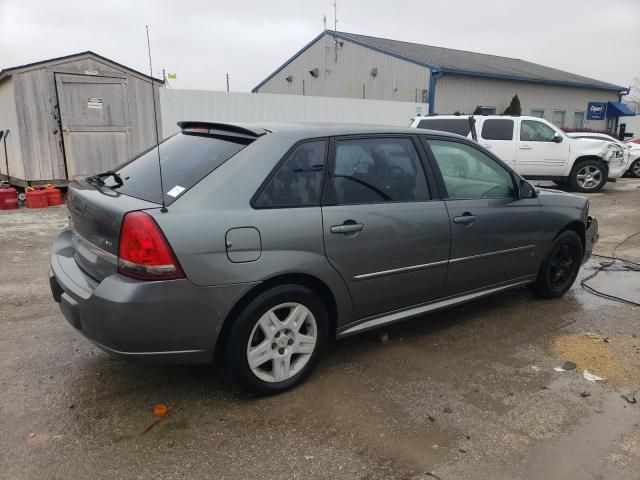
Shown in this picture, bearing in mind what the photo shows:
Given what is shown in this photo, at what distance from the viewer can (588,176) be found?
13.0 metres

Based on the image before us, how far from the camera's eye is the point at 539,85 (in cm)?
2555

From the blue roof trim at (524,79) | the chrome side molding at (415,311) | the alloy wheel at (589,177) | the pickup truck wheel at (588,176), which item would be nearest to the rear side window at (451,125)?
the pickup truck wheel at (588,176)

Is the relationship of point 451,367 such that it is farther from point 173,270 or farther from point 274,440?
point 173,270

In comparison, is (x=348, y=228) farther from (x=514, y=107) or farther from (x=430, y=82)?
(x=514, y=107)

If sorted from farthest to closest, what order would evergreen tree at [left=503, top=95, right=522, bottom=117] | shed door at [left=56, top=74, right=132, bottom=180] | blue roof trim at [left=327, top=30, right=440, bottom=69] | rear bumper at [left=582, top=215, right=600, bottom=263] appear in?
evergreen tree at [left=503, top=95, right=522, bottom=117] < blue roof trim at [left=327, top=30, right=440, bottom=69] < shed door at [left=56, top=74, right=132, bottom=180] < rear bumper at [left=582, top=215, right=600, bottom=263]

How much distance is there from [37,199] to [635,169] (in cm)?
1717

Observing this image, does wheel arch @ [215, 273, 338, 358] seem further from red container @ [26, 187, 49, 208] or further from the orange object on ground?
red container @ [26, 187, 49, 208]

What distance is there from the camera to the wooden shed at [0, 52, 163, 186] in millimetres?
10203

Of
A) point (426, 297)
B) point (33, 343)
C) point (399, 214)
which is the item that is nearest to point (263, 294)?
point (399, 214)

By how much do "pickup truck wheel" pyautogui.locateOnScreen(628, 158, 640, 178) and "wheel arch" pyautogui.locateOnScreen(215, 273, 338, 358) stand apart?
16.8 m

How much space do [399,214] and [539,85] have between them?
25414 millimetres

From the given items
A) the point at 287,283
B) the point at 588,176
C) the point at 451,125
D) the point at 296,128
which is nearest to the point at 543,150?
the point at 588,176

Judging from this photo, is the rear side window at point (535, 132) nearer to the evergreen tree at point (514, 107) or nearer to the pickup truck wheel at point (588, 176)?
the pickup truck wheel at point (588, 176)

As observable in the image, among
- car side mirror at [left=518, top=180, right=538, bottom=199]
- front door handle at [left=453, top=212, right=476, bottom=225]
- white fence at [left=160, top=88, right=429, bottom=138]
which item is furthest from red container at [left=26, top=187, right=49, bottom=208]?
car side mirror at [left=518, top=180, right=538, bottom=199]
